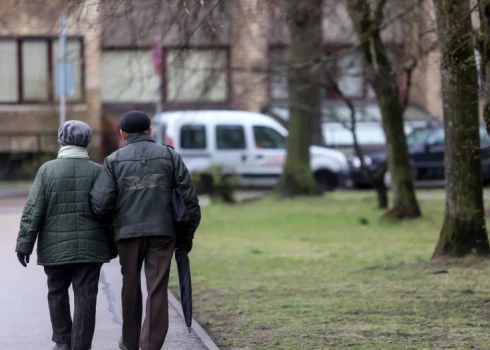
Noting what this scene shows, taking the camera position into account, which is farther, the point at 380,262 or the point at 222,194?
the point at 222,194

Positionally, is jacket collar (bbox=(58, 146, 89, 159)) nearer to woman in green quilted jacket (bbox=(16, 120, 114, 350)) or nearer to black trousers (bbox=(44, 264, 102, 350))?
woman in green quilted jacket (bbox=(16, 120, 114, 350))

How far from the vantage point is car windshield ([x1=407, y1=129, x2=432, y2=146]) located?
89.8 ft

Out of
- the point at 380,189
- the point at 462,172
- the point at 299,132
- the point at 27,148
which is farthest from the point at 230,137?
the point at 462,172

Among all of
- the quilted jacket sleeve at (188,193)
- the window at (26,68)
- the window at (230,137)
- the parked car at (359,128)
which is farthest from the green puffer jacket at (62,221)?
the window at (26,68)

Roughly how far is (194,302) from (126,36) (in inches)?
333

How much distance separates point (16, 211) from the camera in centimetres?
2103

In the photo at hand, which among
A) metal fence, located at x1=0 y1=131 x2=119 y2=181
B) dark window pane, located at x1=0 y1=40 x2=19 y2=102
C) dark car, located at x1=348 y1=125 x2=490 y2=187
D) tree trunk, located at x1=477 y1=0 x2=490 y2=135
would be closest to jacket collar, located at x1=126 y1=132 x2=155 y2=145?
tree trunk, located at x1=477 y1=0 x2=490 y2=135

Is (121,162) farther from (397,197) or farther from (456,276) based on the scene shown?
(397,197)

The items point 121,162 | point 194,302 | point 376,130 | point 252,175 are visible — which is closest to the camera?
point 121,162

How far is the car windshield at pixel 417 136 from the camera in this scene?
2738 centimetres

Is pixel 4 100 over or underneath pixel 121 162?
over

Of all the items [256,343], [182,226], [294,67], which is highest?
[294,67]

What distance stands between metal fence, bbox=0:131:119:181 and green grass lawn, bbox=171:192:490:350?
571 inches

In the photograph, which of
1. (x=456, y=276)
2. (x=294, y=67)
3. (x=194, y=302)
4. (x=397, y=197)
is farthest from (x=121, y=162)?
(x=397, y=197)
